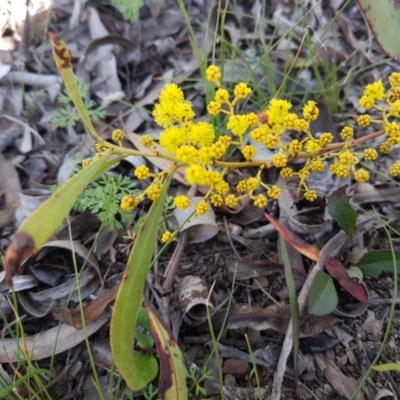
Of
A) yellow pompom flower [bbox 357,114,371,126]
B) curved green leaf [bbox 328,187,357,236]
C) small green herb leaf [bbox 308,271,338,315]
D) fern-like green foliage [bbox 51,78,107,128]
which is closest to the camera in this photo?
yellow pompom flower [bbox 357,114,371,126]

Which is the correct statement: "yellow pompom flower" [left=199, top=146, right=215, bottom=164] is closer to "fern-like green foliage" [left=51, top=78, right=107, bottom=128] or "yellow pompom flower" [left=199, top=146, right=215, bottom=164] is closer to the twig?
the twig

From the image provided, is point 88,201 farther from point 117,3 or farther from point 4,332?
point 117,3

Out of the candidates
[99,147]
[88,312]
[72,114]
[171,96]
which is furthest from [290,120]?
[72,114]

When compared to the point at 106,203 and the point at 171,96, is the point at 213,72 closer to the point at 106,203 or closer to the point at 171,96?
the point at 171,96

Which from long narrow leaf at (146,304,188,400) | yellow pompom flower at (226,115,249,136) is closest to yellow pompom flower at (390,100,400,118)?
yellow pompom flower at (226,115,249,136)

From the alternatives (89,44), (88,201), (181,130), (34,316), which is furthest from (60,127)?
(181,130)
